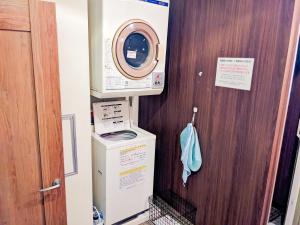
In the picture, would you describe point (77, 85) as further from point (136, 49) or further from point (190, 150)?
point (190, 150)

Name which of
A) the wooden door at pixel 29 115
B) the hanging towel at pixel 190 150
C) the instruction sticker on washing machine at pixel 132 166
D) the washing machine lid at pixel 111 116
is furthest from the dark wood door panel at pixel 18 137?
the hanging towel at pixel 190 150

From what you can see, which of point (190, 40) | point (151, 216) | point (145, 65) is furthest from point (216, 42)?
point (151, 216)

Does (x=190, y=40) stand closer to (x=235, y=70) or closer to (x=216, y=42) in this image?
(x=216, y=42)

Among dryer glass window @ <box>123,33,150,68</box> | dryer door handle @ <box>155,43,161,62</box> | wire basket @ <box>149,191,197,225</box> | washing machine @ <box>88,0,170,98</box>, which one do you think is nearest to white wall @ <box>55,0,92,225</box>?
washing machine @ <box>88,0,170,98</box>

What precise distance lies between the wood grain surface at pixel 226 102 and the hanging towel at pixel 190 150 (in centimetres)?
5

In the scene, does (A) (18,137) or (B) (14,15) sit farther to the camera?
(A) (18,137)

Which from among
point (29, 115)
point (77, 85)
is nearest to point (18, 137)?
point (29, 115)

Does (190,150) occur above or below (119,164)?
above

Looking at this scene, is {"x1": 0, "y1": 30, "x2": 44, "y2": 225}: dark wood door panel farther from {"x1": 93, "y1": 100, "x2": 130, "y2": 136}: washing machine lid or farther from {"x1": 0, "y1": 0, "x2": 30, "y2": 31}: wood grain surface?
{"x1": 93, "y1": 100, "x2": 130, "y2": 136}: washing machine lid

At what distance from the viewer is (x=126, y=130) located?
89.8 inches

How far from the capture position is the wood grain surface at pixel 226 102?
1424 millimetres

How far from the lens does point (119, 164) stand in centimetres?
192

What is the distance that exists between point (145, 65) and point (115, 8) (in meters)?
0.49

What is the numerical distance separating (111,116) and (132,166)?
52cm
